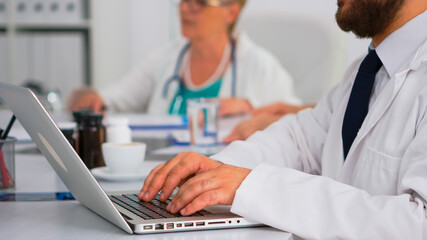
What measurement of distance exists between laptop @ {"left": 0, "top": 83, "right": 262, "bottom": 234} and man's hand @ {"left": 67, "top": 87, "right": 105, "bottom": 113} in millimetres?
1562

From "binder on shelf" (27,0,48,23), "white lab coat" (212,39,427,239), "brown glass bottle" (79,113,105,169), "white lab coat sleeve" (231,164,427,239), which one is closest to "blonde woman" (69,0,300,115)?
"binder on shelf" (27,0,48,23)

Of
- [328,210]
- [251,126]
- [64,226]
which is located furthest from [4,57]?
[328,210]

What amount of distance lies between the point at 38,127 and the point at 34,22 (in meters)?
3.06

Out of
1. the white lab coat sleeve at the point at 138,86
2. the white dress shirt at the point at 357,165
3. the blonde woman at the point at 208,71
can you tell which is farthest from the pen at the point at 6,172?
the white lab coat sleeve at the point at 138,86

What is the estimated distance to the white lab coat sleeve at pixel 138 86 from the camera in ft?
9.91

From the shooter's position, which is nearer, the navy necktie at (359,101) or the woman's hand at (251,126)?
the navy necktie at (359,101)

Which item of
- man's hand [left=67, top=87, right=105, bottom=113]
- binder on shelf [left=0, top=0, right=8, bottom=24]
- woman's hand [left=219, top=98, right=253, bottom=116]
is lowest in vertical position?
man's hand [left=67, top=87, right=105, bottom=113]

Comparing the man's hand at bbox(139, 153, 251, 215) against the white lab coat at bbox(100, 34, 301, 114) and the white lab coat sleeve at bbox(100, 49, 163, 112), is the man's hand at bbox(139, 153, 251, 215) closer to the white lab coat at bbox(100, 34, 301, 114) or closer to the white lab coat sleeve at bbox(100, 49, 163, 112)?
the white lab coat at bbox(100, 34, 301, 114)

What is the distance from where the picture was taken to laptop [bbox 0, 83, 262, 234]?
2.50 ft

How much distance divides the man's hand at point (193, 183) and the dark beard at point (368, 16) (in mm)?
434

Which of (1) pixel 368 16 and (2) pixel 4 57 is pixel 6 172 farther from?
(2) pixel 4 57

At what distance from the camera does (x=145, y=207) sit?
2.87 ft

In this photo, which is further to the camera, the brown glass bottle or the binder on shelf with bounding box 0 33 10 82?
the binder on shelf with bounding box 0 33 10 82

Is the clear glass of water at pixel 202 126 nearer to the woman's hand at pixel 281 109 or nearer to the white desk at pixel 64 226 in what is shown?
the woman's hand at pixel 281 109
